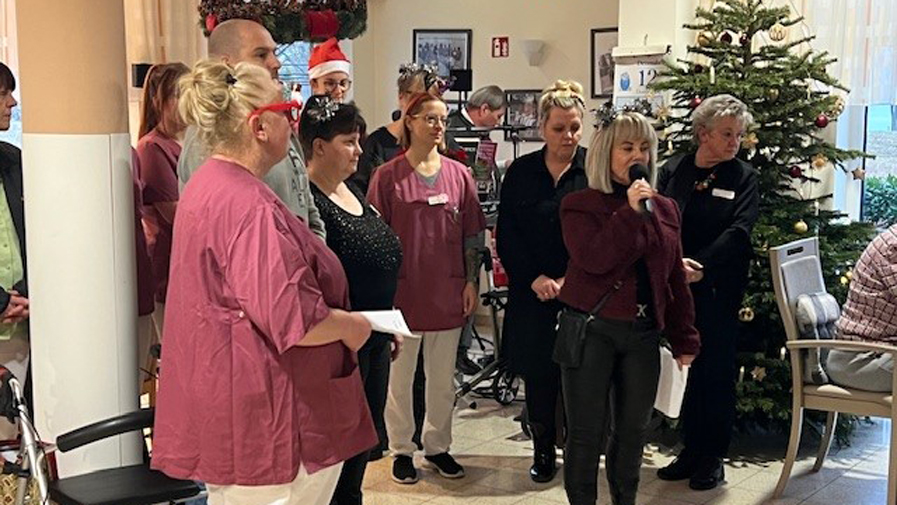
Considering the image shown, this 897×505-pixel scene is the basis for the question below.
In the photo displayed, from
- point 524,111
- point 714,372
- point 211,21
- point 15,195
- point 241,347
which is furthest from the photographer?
point 524,111

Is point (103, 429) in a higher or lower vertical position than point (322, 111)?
lower

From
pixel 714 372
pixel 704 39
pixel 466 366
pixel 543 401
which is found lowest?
pixel 466 366

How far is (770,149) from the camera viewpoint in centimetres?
467

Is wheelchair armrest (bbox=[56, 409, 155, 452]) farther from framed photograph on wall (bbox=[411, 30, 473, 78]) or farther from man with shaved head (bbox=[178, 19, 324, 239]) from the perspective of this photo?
framed photograph on wall (bbox=[411, 30, 473, 78])

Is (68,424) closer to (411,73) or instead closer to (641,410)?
(641,410)

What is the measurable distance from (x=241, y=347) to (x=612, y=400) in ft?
5.24

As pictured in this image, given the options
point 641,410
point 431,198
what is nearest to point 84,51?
point 431,198

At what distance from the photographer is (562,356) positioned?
3445mm

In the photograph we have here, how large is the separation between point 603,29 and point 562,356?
420 cm

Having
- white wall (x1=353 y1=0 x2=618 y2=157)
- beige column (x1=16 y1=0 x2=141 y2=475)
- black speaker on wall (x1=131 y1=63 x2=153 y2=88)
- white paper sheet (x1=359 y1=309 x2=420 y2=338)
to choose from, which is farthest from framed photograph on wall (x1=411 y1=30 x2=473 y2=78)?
white paper sheet (x1=359 y1=309 x2=420 y2=338)

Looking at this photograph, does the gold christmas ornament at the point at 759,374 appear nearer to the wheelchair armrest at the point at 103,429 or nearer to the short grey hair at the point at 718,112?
the short grey hair at the point at 718,112

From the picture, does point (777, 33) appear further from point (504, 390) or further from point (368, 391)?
point (368, 391)

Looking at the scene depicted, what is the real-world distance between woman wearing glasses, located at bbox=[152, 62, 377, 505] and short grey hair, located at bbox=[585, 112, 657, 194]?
4.16 ft

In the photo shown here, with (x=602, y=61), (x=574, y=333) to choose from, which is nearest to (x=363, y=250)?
(x=574, y=333)
